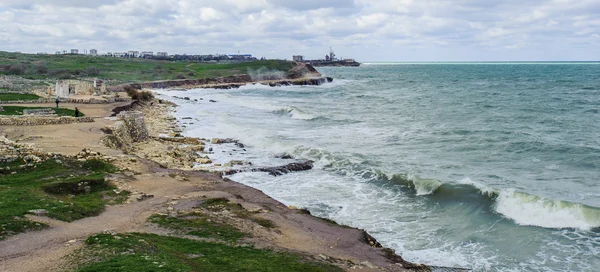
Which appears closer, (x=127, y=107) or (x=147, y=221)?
(x=147, y=221)

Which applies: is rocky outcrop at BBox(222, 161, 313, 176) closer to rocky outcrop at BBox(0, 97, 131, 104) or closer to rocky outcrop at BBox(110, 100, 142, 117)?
rocky outcrop at BBox(110, 100, 142, 117)

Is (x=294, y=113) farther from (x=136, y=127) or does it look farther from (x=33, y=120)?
(x=33, y=120)

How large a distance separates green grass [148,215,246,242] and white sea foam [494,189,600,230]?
10.8 metres

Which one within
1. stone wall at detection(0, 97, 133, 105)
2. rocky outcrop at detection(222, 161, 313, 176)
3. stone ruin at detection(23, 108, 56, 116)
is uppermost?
stone wall at detection(0, 97, 133, 105)

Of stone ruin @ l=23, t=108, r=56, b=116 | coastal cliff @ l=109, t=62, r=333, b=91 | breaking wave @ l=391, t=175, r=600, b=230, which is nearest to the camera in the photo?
breaking wave @ l=391, t=175, r=600, b=230

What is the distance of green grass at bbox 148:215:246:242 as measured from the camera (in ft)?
48.8

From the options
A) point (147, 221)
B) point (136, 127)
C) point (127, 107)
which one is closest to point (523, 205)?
point (147, 221)

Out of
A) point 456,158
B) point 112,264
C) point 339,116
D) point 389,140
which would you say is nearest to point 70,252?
point 112,264

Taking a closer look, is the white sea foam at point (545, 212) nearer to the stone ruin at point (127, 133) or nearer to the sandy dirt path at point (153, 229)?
the sandy dirt path at point (153, 229)

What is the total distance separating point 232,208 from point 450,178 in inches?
461

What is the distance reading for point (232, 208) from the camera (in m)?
18.1

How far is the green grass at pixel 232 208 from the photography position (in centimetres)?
1700

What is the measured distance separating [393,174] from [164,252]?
15.3 metres

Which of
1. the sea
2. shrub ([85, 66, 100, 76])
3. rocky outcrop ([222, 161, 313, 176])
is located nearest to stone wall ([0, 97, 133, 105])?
the sea
